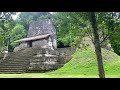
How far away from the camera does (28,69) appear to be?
16031mm

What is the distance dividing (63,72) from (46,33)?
38.7ft

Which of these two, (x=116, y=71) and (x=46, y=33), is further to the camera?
(x=46, y=33)

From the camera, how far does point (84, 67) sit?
49.7ft

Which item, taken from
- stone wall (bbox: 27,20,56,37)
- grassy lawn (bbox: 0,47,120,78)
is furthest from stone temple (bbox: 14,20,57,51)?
grassy lawn (bbox: 0,47,120,78)

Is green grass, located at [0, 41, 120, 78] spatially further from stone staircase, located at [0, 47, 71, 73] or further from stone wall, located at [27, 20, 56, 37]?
stone wall, located at [27, 20, 56, 37]

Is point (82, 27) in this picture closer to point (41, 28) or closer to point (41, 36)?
point (41, 36)

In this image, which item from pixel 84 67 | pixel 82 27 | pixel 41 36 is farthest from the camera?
pixel 41 36

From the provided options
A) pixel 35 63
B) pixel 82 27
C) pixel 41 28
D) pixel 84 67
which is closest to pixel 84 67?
pixel 84 67

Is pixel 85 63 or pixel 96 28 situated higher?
pixel 96 28

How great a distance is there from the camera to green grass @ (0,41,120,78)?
1345 centimetres

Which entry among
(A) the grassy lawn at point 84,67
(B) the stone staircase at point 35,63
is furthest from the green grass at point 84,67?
(B) the stone staircase at point 35,63

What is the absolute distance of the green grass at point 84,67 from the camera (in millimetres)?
13453
